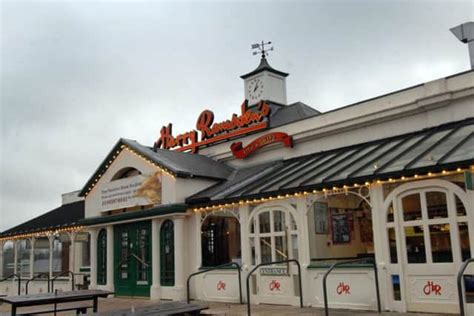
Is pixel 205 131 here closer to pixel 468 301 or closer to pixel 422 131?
pixel 422 131

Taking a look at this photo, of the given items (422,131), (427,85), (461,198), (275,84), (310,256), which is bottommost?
(310,256)

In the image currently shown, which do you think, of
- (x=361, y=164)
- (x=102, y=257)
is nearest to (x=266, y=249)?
(x=361, y=164)

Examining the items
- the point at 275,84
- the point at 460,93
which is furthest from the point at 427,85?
the point at 275,84

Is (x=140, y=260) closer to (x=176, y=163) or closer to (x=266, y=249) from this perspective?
(x=176, y=163)

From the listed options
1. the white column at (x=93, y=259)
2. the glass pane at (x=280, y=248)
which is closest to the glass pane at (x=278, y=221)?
the glass pane at (x=280, y=248)

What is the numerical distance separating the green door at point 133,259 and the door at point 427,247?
8004mm

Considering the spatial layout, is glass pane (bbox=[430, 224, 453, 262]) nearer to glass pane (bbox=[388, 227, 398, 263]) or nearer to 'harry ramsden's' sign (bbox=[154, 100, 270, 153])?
glass pane (bbox=[388, 227, 398, 263])

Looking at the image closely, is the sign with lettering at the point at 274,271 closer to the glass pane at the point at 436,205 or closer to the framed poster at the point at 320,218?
the framed poster at the point at 320,218

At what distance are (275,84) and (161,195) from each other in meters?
8.25

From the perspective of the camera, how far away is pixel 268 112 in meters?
17.1

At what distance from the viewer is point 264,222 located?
13375 mm

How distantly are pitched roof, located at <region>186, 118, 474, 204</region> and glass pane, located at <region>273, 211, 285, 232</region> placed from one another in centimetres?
64

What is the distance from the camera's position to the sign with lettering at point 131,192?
16031 millimetres

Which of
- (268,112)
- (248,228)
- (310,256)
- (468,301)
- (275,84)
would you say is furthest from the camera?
(275,84)
